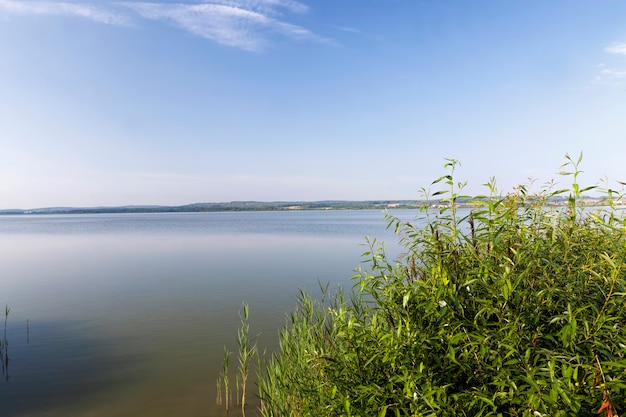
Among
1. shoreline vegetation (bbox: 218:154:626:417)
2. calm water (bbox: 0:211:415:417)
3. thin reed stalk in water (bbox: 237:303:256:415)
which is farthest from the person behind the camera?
calm water (bbox: 0:211:415:417)

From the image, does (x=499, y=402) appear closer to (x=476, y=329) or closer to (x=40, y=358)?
(x=476, y=329)

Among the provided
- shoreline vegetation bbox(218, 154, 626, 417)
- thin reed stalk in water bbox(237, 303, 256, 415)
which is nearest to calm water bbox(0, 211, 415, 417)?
thin reed stalk in water bbox(237, 303, 256, 415)

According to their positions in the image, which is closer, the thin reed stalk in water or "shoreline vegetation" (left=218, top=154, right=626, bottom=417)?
"shoreline vegetation" (left=218, top=154, right=626, bottom=417)

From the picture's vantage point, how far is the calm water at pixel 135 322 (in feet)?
22.6

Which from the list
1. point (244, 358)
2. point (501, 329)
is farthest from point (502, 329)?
point (244, 358)

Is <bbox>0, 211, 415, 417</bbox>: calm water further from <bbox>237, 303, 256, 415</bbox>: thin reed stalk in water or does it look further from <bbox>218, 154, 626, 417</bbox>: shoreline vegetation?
<bbox>218, 154, 626, 417</bbox>: shoreline vegetation

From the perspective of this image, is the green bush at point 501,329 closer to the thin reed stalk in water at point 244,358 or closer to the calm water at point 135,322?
the calm water at point 135,322

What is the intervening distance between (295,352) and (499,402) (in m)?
3.94

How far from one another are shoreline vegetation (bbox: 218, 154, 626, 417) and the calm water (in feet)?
2.67

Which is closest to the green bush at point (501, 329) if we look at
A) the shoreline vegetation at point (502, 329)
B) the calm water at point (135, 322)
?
the shoreline vegetation at point (502, 329)

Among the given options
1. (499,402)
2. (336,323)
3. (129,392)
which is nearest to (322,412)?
(336,323)

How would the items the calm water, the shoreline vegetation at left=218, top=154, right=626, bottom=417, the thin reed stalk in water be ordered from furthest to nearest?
the calm water, the thin reed stalk in water, the shoreline vegetation at left=218, top=154, right=626, bottom=417

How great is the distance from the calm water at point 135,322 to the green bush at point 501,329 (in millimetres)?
824

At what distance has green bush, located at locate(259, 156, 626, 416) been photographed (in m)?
2.30
